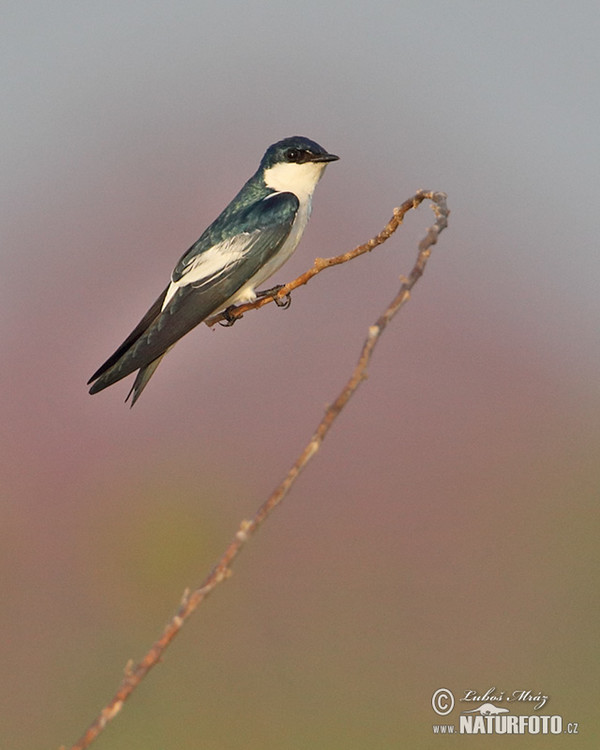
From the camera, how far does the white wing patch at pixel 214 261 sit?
387cm

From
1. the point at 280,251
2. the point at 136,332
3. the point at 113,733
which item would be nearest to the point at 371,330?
the point at 136,332

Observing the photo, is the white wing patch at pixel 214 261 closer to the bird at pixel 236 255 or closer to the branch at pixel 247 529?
the bird at pixel 236 255

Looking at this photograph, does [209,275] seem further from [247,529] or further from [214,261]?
[247,529]

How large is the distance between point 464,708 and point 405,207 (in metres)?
3.53

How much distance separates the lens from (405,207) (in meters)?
2.02

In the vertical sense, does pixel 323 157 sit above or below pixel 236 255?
above

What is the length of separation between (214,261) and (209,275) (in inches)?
3.8

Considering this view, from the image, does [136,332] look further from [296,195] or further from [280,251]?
[296,195]

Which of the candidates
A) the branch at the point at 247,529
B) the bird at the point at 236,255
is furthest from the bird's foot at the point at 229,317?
the branch at the point at 247,529

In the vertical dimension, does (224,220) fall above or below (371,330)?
above

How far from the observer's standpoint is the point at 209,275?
12.7 ft

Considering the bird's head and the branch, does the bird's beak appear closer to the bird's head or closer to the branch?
the bird's head

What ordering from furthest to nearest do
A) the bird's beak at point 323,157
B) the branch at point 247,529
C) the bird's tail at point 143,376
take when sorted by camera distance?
the bird's beak at point 323,157
the bird's tail at point 143,376
the branch at point 247,529

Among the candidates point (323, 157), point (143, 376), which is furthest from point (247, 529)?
point (323, 157)
